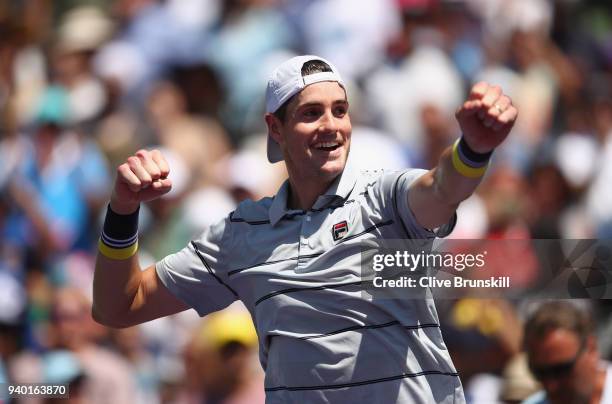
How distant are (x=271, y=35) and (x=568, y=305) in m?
5.39

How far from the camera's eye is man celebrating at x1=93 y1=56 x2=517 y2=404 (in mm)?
3801

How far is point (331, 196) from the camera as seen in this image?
405cm

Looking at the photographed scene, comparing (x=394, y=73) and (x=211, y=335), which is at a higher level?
(x=394, y=73)

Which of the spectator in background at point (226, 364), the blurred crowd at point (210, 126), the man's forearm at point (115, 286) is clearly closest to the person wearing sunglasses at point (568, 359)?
the man's forearm at point (115, 286)

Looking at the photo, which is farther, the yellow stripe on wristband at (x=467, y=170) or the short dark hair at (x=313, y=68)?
the short dark hair at (x=313, y=68)

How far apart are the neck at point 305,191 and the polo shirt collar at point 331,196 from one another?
1.3 inches

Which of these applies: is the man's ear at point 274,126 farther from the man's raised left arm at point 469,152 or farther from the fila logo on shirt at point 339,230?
the man's raised left arm at point 469,152

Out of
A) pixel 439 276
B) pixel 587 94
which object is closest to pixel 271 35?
pixel 587 94

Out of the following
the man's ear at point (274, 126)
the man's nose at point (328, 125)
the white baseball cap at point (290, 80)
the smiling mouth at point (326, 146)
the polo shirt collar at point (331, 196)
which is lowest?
the polo shirt collar at point (331, 196)

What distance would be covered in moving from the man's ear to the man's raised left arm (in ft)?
2.58

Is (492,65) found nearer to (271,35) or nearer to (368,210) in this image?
(271,35)

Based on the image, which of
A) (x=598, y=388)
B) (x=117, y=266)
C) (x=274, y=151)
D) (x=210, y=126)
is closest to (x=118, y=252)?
(x=117, y=266)

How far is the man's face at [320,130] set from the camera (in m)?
4.09

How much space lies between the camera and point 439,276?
13.3 feet
